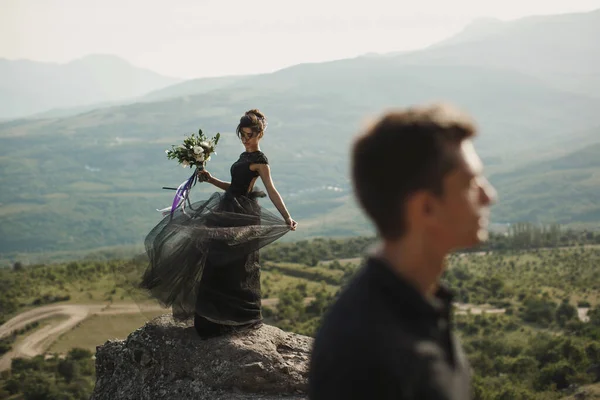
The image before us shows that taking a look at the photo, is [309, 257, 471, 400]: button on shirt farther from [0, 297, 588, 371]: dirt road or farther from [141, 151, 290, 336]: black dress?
[0, 297, 588, 371]: dirt road

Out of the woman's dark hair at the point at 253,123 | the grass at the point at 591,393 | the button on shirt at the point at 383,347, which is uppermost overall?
the woman's dark hair at the point at 253,123

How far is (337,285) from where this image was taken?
64.7 m

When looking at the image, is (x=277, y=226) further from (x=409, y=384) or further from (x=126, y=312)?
(x=126, y=312)

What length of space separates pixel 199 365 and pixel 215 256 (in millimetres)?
1309

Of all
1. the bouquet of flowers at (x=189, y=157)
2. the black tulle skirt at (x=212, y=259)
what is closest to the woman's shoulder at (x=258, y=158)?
the black tulle skirt at (x=212, y=259)

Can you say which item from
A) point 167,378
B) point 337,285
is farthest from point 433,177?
point 337,285

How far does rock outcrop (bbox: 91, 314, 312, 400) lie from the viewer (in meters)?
8.57

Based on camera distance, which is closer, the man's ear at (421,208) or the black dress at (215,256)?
the man's ear at (421,208)

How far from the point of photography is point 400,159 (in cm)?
215

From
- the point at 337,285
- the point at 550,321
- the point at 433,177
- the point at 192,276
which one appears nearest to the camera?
the point at 433,177

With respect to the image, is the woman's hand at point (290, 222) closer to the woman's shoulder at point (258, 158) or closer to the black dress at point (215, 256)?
the black dress at point (215, 256)

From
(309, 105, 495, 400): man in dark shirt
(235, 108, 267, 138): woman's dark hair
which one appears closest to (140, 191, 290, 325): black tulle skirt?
(235, 108, 267, 138): woman's dark hair

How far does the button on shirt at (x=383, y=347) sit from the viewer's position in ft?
6.55

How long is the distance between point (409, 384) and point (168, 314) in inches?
319
